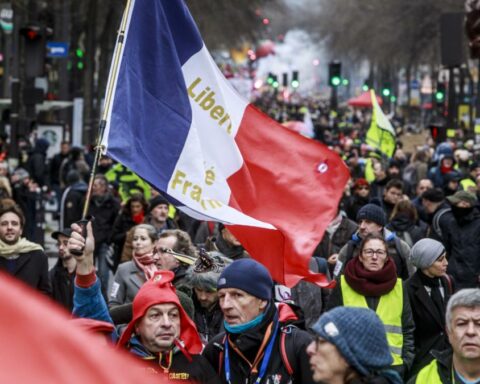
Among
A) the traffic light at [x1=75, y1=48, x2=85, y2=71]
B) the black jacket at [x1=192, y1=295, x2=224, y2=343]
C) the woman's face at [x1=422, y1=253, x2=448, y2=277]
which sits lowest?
the black jacket at [x1=192, y1=295, x2=224, y2=343]

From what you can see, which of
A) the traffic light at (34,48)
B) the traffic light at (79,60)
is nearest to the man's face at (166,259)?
the traffic light at (34,48)

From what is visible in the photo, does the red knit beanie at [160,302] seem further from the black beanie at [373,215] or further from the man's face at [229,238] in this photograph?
the black beanie at [373,215]

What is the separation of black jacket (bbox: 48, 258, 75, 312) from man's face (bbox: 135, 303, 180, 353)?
14.2ft

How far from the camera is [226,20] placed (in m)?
42.0

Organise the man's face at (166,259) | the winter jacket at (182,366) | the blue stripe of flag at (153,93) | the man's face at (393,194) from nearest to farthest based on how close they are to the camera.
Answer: the winter jacket at (182,366) → the blue stripe of flag at (153,93) → the man's face at (166,259) → the man's face at (393,194)

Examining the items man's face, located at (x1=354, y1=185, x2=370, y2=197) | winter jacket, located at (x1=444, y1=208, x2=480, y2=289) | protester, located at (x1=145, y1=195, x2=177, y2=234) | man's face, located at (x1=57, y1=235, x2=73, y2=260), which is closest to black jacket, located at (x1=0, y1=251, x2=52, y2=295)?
man's face, located at (x1=57, y1=235, x2=73, y2=260)

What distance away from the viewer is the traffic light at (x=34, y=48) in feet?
71.8

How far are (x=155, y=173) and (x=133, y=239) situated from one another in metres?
2.73

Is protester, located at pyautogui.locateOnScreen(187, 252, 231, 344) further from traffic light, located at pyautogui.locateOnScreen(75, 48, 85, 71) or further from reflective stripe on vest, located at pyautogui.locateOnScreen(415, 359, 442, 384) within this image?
traffic light, located at pyautogui.locateOnScreen(75, 48, 85, 71)

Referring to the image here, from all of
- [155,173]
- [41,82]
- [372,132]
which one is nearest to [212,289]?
[155,173]

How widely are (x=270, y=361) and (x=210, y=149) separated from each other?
244 cm

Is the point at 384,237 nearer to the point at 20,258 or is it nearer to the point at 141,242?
the point at 141,242

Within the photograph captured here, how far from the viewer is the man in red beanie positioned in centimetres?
498

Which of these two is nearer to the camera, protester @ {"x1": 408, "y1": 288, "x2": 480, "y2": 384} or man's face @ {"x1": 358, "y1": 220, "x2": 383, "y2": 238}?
protester @ {"x1": 408, "y1": 288, "x2": 480, "y2": 384}
